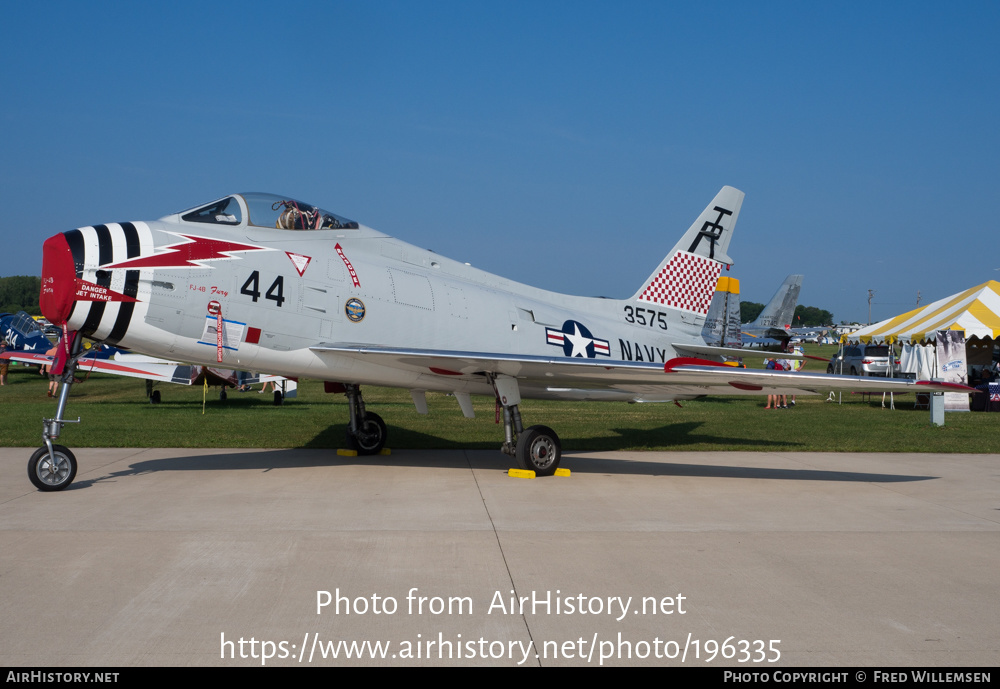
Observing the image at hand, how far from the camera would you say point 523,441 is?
34.1ft

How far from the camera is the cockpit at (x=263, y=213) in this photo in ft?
30.3

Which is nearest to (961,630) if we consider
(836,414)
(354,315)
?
(354,315)

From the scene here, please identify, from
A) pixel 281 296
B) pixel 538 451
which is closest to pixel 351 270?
pixel 281 296

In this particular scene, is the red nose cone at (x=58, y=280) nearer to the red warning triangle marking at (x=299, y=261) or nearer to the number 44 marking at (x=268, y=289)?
the number 44 marking at (x=268, y=289)

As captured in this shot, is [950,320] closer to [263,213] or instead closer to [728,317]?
[728,317]

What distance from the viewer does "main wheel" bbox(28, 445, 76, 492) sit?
8453 millimetres

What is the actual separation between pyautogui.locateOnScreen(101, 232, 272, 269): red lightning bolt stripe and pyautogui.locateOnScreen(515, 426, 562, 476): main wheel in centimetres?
433

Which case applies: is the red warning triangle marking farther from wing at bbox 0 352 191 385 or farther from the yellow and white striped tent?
the yellow and white striped tent

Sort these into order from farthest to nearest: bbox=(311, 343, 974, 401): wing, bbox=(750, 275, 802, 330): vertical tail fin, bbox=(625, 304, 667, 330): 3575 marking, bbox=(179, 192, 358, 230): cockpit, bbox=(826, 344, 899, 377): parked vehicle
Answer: bbox=(750, 275, 802, 330): vertical tail fin, bbox=(826, 344, 899, 377): parked vehicle, bbox=(625, 304, 667, 330): 3575 marking, bbox=(179, 192, 358, 230): cockpit, bbox=(311, 343, 974, 401): wing

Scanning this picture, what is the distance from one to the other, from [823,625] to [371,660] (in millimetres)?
2730

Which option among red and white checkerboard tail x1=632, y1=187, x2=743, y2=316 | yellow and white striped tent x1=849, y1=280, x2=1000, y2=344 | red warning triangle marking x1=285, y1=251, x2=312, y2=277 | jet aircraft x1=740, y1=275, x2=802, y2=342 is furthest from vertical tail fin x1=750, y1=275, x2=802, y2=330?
red warning triangle marking x1=285, y1=251, x2=312, y2=277

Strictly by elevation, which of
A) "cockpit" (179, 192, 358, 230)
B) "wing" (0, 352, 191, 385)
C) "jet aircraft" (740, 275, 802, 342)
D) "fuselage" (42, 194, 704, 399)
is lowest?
"wing" (0, 352, 191, 385)

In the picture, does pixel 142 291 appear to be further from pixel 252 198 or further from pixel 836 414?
pixel 836 414

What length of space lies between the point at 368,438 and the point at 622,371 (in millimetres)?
4607
